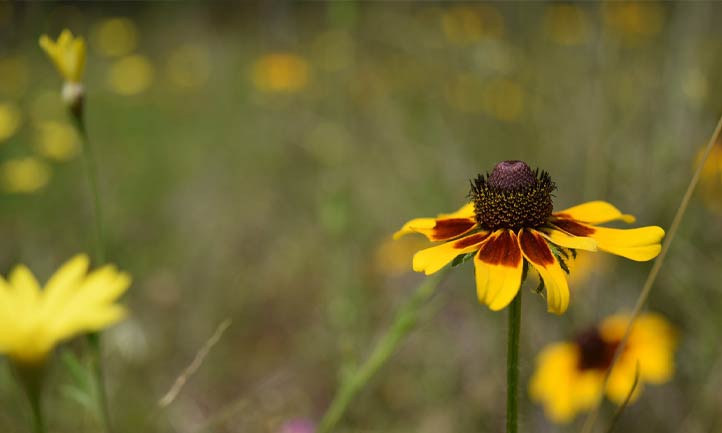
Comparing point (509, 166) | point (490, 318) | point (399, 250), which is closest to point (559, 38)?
point (399, 250)

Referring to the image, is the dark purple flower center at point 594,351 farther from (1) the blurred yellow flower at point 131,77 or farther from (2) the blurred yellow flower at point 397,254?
(1) the blurred yellow flower at point 131,77

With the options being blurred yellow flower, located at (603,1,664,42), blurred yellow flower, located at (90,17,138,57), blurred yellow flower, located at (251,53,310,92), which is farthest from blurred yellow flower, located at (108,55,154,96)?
blurred yellow flower, located at (603,1,664,42)

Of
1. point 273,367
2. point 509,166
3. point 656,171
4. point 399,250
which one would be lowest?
point 273,367

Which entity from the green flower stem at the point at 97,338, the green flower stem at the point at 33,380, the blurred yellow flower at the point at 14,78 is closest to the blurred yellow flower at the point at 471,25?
the green flower stem at the point at 97,338

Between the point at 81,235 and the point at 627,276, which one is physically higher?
the point at 627,276

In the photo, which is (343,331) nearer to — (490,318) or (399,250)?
(490,318)

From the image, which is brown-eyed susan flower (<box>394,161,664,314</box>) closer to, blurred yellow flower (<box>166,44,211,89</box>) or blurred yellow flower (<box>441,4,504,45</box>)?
blurred yellow flower (<box>441,4,504,45</box>)
